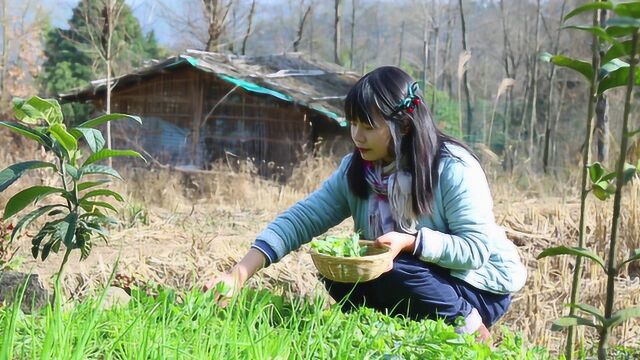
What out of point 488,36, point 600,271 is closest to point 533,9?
point 488,36

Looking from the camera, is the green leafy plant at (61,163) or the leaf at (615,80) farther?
the green leafy plant at (61,163)

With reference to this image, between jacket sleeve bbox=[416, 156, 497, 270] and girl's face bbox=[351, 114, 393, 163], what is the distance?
10.1 inches

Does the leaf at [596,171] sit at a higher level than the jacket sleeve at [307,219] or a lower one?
higher

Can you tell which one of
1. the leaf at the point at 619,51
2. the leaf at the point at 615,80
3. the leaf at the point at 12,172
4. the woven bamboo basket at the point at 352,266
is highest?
the leaf at the point at 619,51

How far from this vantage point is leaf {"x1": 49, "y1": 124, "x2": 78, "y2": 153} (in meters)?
2.06

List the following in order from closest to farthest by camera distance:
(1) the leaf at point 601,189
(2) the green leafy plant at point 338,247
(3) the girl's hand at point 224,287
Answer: (1) the leaf at point 601,189
(3) the girl's hand at point 224,287
(2) the green leafy plant at point 338,247

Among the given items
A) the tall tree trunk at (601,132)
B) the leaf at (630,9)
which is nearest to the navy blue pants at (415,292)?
the leaf at (630,9)

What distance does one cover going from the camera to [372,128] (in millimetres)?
2680

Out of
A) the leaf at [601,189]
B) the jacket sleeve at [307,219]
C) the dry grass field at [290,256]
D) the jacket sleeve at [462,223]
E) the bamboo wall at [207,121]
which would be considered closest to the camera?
the leaf at [601,189]

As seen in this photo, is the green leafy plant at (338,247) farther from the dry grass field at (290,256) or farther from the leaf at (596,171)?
the leaf at (596,171)

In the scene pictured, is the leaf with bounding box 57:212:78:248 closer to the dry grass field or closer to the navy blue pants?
the dry grass field

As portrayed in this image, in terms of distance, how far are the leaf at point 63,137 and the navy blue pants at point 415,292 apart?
3.52ft

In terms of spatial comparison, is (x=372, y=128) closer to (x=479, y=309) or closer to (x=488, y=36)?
(x=479, y=309)

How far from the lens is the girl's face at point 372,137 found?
2.68m
